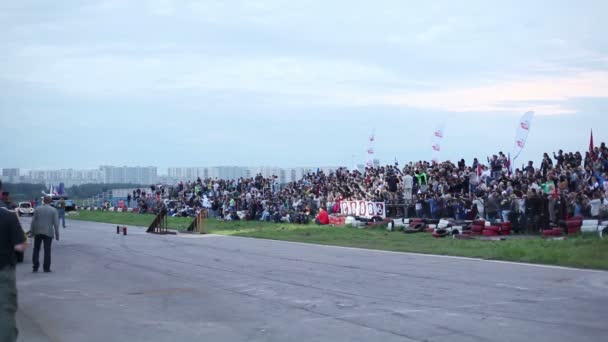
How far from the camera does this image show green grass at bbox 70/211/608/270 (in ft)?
57.9

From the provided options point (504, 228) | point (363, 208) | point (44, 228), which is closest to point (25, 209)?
point (363, 208)

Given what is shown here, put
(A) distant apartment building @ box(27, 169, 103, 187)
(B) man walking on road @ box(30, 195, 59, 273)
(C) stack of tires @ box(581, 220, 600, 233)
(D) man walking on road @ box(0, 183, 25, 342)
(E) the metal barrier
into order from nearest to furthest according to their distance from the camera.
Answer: (D) man walking on road @ box(0, 183, 25, 342) < (B) man walking on road @ box(30, 195, 59, 273) < (C) stack of tires @ box(581, 220, 600, 233) < (E) the metal barrier < (A) distant apartment building @ box(27, 169, 103, 187)

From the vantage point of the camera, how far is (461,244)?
918 inches

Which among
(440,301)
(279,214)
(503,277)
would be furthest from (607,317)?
(279,214)

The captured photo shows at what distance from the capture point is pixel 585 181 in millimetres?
25438

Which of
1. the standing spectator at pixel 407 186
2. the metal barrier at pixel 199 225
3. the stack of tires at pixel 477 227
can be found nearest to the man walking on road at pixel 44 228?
the stack of tires at pixel 477 227

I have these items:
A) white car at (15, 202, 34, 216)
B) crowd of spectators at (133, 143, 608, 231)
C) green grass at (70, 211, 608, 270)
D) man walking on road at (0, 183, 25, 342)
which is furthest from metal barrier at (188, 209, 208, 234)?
white car at (15, 202, 34, 216)

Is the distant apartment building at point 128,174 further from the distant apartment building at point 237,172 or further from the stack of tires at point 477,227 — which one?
the stack of tires at point 477,227

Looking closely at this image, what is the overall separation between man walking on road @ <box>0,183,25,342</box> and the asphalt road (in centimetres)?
249

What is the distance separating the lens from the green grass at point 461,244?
17641mm

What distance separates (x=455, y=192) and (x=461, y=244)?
7.80 meters

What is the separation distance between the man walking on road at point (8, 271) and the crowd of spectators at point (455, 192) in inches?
779

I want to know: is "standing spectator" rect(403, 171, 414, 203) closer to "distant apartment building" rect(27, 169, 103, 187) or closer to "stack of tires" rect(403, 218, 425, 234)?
"stack of tires" rect(403, 218, 425, 234)

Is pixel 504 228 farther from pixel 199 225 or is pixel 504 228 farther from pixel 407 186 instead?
pixel 199 225
